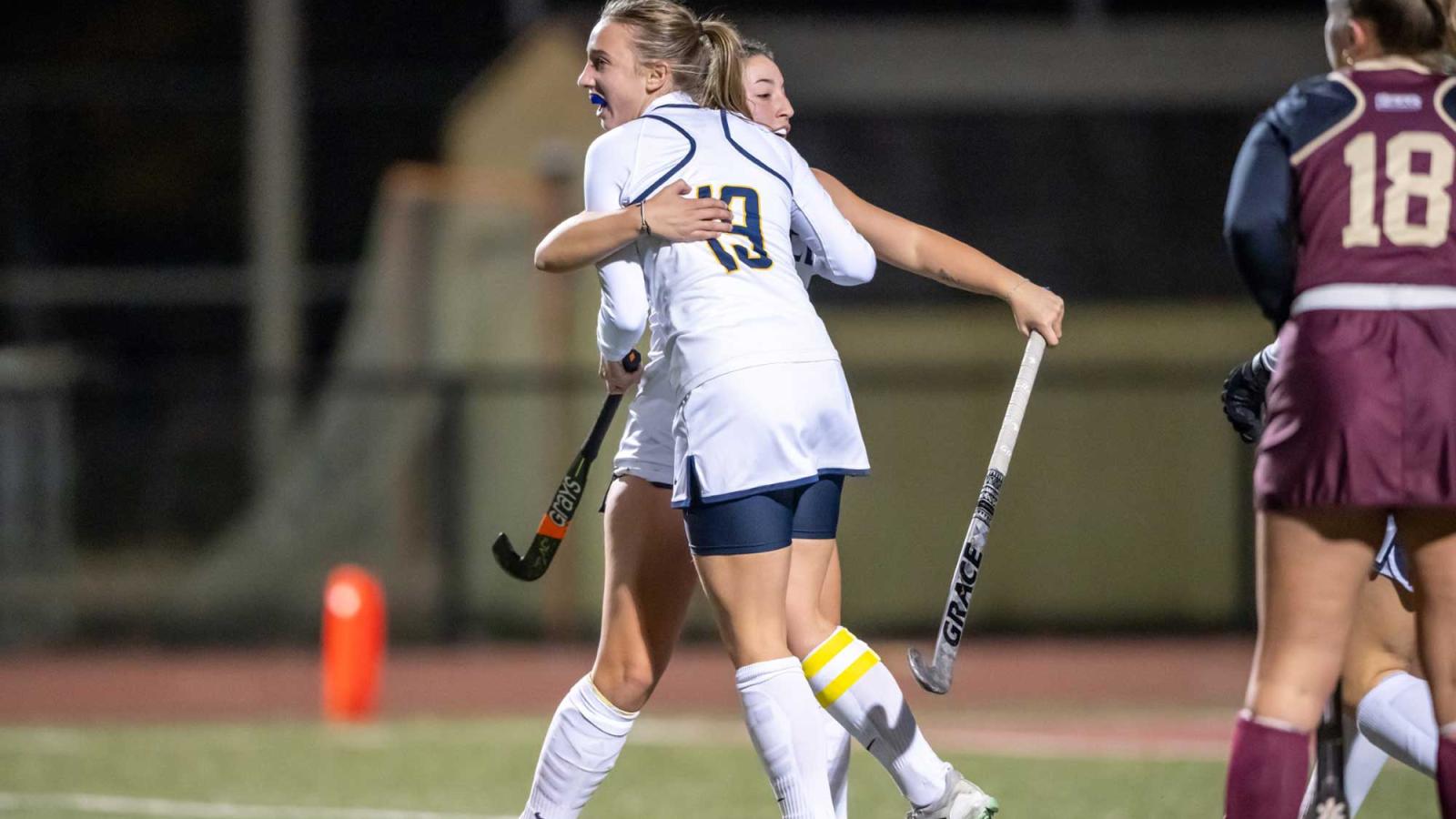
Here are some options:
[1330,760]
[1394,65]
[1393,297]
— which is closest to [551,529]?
[1330,760]

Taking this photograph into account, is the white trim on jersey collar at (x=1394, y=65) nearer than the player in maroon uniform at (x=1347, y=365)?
No

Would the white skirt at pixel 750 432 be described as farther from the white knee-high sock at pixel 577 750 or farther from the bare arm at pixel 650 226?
the white knee-high sock at pixel 577 750

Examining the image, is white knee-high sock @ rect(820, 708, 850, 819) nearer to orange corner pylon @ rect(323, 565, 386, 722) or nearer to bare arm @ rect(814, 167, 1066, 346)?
bare arm @ rect(814, 167, 1066, 346)

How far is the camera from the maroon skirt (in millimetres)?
3365

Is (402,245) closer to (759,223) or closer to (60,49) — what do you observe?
(759,223)

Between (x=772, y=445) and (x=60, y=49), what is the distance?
2419 centimetres

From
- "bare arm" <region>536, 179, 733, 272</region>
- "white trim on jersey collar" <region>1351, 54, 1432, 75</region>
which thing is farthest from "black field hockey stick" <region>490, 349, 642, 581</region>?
"white trim on jersey collar" <region>1351, 54, 1432, 75</region>

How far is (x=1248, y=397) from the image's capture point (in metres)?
4.30

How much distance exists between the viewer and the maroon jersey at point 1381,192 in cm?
341

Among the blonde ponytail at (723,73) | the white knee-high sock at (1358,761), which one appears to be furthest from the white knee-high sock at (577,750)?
the white knee-high sock at (1358,761)

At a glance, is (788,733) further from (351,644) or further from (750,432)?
(351,644)

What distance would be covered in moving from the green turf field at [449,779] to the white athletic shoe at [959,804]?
1.85 meters

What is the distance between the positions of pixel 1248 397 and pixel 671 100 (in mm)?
1460

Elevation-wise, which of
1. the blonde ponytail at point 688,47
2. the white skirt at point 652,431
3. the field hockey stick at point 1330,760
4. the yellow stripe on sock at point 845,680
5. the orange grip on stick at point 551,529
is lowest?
the field hockey stick at point 1330,760
